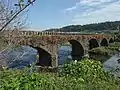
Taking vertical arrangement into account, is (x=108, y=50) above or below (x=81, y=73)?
below

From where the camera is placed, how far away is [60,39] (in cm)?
5888

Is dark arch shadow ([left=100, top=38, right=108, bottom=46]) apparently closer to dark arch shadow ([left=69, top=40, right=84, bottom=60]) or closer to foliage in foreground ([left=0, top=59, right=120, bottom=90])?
dark arch shadow ([left=69, top=40, right=84, bottom=60])

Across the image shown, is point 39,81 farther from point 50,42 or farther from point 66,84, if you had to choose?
point 50,42

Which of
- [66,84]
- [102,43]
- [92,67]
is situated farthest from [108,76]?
[102,43]

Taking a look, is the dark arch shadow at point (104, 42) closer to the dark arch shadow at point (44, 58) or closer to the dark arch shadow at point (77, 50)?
the dark arch shadow at point (77, 50)

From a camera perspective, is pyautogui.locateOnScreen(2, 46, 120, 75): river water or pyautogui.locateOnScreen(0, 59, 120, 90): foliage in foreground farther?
pyautogui.locateOnScreen(0, 59, 120, 90): foliage in foreground

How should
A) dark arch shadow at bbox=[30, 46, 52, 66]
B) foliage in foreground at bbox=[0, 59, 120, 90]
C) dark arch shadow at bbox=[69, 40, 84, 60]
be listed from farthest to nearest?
dark arch shadow at bbox=[69, 40, 84, 60], dark arch shadow at bbox=[30, 46, 52, 66], foliage in foreground at bbox=[0, 59, 120, 90]

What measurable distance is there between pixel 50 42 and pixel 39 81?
45831 mm

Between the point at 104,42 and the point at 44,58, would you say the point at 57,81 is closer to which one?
the point at 44,58

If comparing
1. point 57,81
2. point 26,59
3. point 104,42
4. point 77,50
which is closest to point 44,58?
point 26,59

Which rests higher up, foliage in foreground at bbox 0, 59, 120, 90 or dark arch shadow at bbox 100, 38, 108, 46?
foliage in foreground at bbox 0, 59, 120, 90

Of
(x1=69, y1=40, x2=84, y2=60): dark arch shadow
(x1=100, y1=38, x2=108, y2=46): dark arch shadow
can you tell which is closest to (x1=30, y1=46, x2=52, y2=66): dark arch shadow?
(x1=69, y1=40, x2=84, y2=60): dark arch shadow

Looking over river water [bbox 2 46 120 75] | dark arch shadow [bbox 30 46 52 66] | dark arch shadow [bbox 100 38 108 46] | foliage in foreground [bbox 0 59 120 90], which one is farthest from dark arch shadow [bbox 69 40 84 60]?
foliage in foreground [bbox 0 59 120 90]

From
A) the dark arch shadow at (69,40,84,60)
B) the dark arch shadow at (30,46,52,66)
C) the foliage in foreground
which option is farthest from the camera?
the dark arch shadow at (69,40,84,60)
